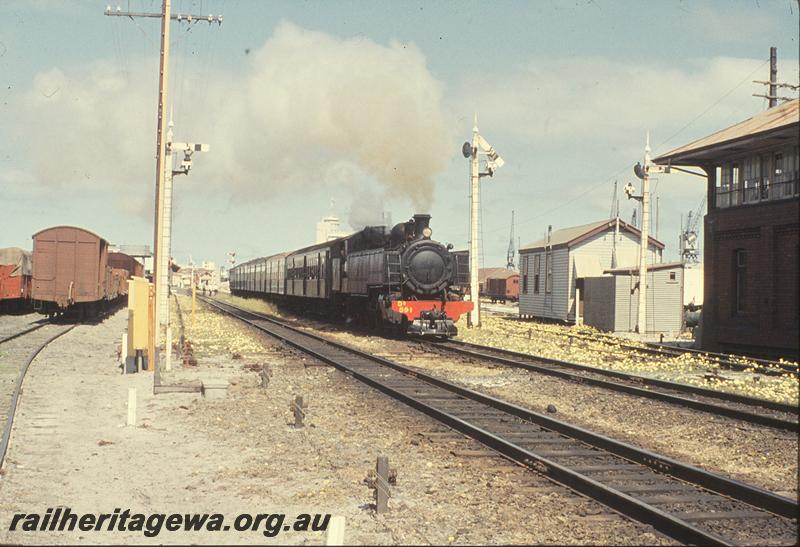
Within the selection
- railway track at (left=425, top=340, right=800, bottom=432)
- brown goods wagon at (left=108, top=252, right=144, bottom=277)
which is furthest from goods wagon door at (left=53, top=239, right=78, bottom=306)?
brown goods wagon at (left=108, top=252, right=144, bottom=277)

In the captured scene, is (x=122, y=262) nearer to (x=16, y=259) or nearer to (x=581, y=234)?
(x=16, y=259)

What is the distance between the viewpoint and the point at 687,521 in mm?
6320

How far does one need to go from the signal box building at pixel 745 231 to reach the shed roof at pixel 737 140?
28 millimetres

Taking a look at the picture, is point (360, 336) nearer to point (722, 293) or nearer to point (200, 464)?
point (722, 293)

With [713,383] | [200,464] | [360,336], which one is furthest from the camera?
[360,336]

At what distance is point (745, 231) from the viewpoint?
73.4ft

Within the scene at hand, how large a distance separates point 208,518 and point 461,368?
11713 mm

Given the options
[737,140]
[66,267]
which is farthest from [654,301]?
[66,267]

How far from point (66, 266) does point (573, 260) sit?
75.6ft

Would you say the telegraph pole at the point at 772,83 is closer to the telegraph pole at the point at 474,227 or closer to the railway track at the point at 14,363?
the telegraph pole at the point at 474,227

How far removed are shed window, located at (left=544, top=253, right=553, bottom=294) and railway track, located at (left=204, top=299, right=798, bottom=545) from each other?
1101 inches

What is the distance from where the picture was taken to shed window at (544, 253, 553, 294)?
131 ft

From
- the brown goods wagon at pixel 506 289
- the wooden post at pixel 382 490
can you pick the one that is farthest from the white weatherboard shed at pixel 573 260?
the brown goods wagon at pixel 506 289

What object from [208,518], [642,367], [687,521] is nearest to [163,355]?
[642,367]
